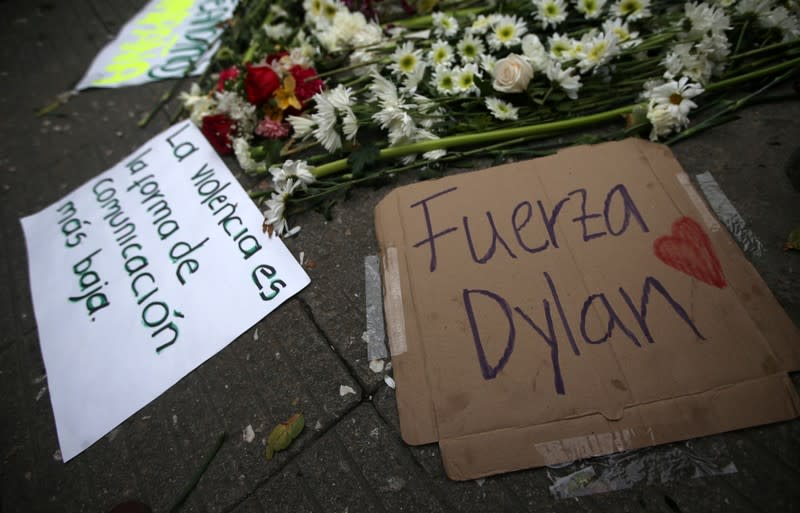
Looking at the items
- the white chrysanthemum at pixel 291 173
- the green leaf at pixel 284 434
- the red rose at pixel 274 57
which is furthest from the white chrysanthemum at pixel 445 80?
the green leaf at pixel 284 434

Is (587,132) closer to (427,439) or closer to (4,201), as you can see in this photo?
(427,439)

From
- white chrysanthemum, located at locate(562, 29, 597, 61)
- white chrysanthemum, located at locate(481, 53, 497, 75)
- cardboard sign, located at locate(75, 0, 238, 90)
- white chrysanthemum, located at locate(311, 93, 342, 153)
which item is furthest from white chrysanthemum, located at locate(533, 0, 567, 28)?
cardboard sign, located at locate(75, 0, 238, 90)

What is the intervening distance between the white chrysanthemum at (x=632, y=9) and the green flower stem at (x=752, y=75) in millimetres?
277

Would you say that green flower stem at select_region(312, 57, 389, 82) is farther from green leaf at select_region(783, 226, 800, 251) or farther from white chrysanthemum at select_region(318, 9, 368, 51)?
green leaf at select_region(783, 226, 800, 251)

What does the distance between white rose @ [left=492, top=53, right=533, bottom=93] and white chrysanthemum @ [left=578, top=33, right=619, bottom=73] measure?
16cm

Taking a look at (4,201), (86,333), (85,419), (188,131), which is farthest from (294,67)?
(4,201)

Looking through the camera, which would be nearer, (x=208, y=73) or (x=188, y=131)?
(x=188, y=131)

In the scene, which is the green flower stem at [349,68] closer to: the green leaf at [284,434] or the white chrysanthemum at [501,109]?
the white chrysanthemum at [501,109]

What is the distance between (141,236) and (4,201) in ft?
2.63

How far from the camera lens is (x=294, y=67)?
145 centimetres

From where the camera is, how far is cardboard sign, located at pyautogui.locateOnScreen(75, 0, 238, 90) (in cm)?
201

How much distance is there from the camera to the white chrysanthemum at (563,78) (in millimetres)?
1207

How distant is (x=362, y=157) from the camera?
1264mm

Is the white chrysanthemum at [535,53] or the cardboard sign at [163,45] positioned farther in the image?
the cardboard sign at [163,45]
